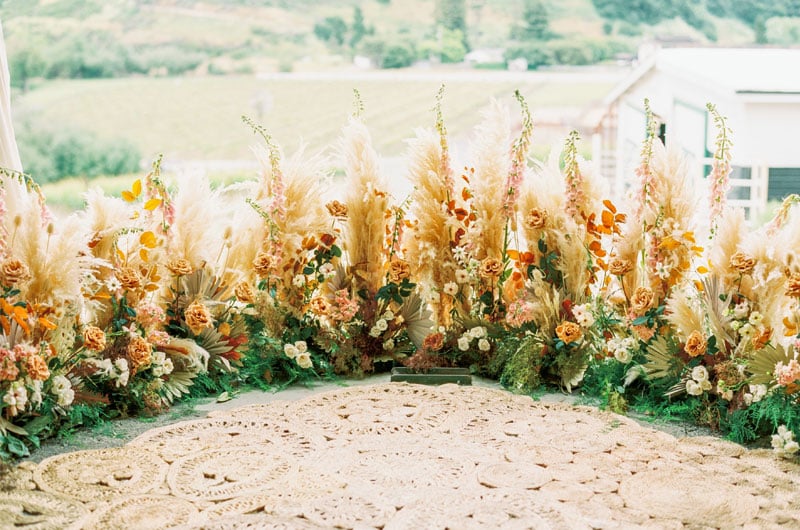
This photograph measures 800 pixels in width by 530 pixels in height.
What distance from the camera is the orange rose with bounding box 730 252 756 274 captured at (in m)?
3.20

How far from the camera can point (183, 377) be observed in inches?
141

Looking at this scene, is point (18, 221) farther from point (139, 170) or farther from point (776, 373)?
point (139, 170)

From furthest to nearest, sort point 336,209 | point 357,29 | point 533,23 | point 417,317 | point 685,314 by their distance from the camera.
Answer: point 357,29, point 533,23, point 417,317, point 336,209, point 685,314

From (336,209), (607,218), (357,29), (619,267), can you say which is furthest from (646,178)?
(357,29)

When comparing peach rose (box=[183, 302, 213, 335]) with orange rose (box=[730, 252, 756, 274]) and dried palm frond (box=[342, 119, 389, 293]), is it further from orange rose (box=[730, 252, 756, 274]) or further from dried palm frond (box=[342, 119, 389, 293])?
orange rose (box=[730, 252, 756, 274])

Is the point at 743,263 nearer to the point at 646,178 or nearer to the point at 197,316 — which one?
the point at 646,178

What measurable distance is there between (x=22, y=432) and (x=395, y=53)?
5291 millimetres

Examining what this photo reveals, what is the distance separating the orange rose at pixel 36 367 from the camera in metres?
2.99

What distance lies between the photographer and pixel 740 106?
482cm

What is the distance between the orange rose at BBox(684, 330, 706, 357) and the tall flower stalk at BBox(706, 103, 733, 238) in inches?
18.2

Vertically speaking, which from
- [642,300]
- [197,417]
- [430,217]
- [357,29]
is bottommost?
[197,417]

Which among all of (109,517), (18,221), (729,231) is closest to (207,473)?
(109,517)

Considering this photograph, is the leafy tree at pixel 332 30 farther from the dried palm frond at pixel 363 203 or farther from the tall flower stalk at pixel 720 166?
the tall flower stalk at pixel 720 166

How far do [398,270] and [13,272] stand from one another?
4.63ft
